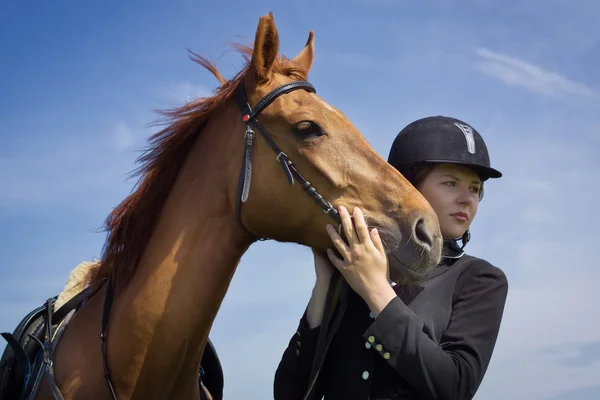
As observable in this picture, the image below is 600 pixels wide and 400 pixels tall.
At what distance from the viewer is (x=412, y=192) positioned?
2885mm

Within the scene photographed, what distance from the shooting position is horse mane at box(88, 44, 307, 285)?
10.6 feet

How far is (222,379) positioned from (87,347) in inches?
49.0

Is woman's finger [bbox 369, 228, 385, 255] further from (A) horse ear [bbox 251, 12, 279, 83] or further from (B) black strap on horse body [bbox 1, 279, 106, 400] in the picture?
(B) black strap on horse body [bbox 1, 279, 106, 400]

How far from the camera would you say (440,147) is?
3020 millimetres

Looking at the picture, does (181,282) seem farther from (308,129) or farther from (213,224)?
(308,129)

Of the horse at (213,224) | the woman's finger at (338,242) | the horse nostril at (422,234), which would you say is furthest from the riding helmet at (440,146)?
the woman's finger at (338,242)

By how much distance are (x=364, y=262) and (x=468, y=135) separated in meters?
1.05

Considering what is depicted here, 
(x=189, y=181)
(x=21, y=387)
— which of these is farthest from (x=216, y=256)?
(x=21, y=387)

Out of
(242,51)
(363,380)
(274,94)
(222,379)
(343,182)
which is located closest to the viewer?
(363,380)

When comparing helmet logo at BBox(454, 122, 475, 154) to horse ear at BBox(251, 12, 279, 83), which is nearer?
helmet logo at BBox(454, 122, 475, 154)

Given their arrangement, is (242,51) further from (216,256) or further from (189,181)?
(216,256)

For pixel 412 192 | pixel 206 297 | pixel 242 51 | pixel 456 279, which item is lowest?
pixel 206 297

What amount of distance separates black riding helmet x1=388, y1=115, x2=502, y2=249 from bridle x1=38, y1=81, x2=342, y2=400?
22.4 inches

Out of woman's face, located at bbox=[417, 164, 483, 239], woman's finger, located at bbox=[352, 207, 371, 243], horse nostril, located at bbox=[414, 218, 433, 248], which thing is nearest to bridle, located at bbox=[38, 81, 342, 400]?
woman's finger, located at bbox=[352, 207, 371, 243]
